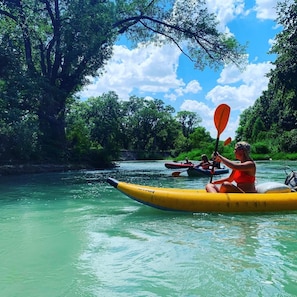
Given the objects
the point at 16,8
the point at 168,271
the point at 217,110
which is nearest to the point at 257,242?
the point at 168,271

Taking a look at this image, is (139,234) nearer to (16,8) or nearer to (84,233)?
(84,233)

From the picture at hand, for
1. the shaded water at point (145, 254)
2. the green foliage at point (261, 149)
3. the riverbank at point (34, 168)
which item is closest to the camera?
the shaded water at point (145, 254)

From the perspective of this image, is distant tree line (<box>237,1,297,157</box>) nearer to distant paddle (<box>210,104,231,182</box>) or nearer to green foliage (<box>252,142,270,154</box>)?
green foliage (<box>252,142,270,154</box>)

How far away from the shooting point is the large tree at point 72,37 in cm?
1669

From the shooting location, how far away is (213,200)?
570 centimetres

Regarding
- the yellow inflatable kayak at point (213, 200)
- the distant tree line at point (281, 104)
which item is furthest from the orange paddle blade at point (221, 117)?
the distant tree line at point (281, 104)

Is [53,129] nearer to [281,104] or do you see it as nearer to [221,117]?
[221,117]

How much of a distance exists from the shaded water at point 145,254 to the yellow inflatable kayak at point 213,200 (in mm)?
139

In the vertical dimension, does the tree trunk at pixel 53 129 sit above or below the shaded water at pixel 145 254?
above

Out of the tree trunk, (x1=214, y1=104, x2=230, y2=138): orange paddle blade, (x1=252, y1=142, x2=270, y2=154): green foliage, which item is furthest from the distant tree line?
(x1=214, y1=104, x2=230, y2=138): orange paddle blade

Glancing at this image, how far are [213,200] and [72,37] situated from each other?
1325 centimetres

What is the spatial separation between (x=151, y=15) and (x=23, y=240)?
17976mm

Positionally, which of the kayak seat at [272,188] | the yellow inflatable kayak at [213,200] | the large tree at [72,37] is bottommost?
the yellow inflatable kayak at [213,200]

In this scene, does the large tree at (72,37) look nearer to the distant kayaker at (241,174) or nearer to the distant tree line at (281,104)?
the distant tree line at (281,104)
